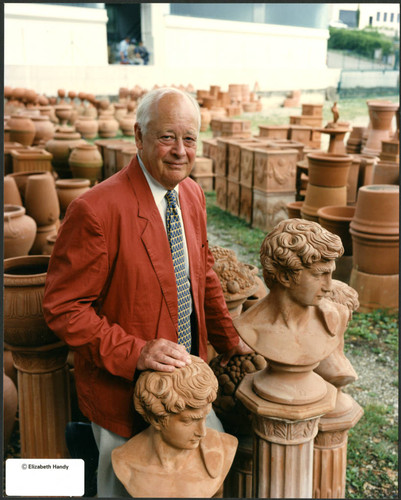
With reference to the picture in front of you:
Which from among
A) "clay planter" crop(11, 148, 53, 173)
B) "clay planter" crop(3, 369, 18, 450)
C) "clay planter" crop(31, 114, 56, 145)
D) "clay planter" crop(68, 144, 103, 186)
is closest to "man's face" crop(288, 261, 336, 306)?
"clay planter" crop(3, 369, 18, 450)

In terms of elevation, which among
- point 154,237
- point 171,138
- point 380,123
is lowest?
point 154,237

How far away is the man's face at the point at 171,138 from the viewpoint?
1957mm

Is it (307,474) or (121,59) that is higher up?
(121,59)

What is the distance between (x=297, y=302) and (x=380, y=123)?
8.51 metres

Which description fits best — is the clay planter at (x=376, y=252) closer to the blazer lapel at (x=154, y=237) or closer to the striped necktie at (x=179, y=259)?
the striped necktie at (x=179, y=259)

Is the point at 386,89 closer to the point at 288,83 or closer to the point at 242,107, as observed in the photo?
the point at 288,83

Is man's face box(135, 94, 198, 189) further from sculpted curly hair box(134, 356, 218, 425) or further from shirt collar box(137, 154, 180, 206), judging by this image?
sculpted curly hair box(134, 356, 218, 425)

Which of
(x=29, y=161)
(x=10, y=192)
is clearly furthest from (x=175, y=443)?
(x=29, y=161)

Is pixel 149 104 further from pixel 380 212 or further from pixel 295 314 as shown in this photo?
pixel 380 212

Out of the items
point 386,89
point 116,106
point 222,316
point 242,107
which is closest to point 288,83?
point 386,89

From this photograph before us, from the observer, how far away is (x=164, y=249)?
2100 millimetres

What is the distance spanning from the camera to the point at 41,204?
561cm

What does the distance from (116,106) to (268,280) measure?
58.3 feet

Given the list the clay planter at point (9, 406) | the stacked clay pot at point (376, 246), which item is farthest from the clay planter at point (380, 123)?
the clay planter at point (9, 406)
